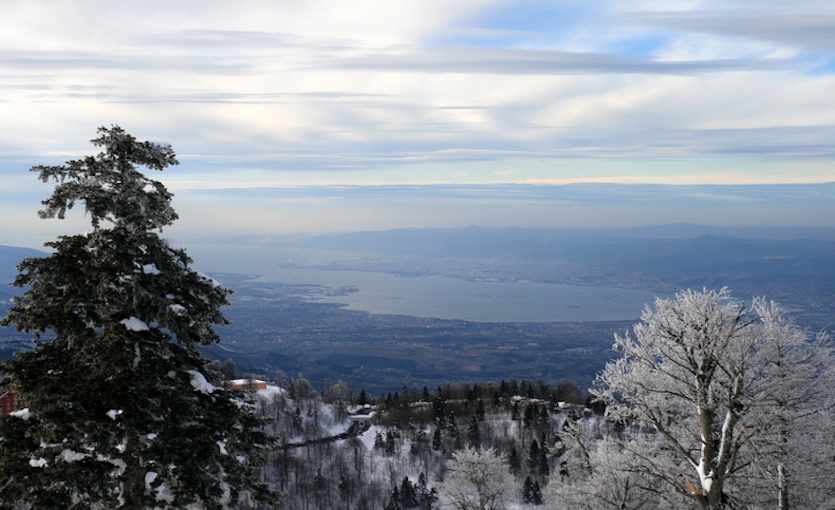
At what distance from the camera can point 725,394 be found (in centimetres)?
1290

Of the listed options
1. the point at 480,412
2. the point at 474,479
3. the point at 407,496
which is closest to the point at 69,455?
the point at 474,479

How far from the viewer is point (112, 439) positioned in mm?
9203

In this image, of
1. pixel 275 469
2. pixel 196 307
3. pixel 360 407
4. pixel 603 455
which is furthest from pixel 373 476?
pixel 196 307

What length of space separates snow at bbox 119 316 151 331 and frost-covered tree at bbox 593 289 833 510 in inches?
372

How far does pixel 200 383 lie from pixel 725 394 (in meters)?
9.71

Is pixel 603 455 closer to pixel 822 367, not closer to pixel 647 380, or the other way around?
pixel 647 380

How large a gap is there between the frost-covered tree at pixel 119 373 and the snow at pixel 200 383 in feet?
0.06

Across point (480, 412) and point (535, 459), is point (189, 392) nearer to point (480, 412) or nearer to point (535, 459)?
point (535, 459)

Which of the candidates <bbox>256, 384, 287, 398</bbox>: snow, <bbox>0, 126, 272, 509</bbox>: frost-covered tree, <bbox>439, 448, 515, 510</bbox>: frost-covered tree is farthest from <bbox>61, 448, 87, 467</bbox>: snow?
<bbox>256, 384, 287, 398</bbox>: snow

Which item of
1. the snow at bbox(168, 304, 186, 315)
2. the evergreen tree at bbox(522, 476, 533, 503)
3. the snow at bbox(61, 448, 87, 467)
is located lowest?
the evergreen tree at bbox(522, 476, 533, 503)

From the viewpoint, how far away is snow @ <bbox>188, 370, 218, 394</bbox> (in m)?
9.82

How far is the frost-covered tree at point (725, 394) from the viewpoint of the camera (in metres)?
12.5

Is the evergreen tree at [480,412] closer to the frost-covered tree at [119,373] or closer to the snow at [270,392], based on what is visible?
the snow at [270,392]

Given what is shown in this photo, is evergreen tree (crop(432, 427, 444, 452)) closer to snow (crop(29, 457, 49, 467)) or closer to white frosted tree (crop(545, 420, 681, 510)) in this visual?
white frosted tree (crop(545, 420, 681, 510))
